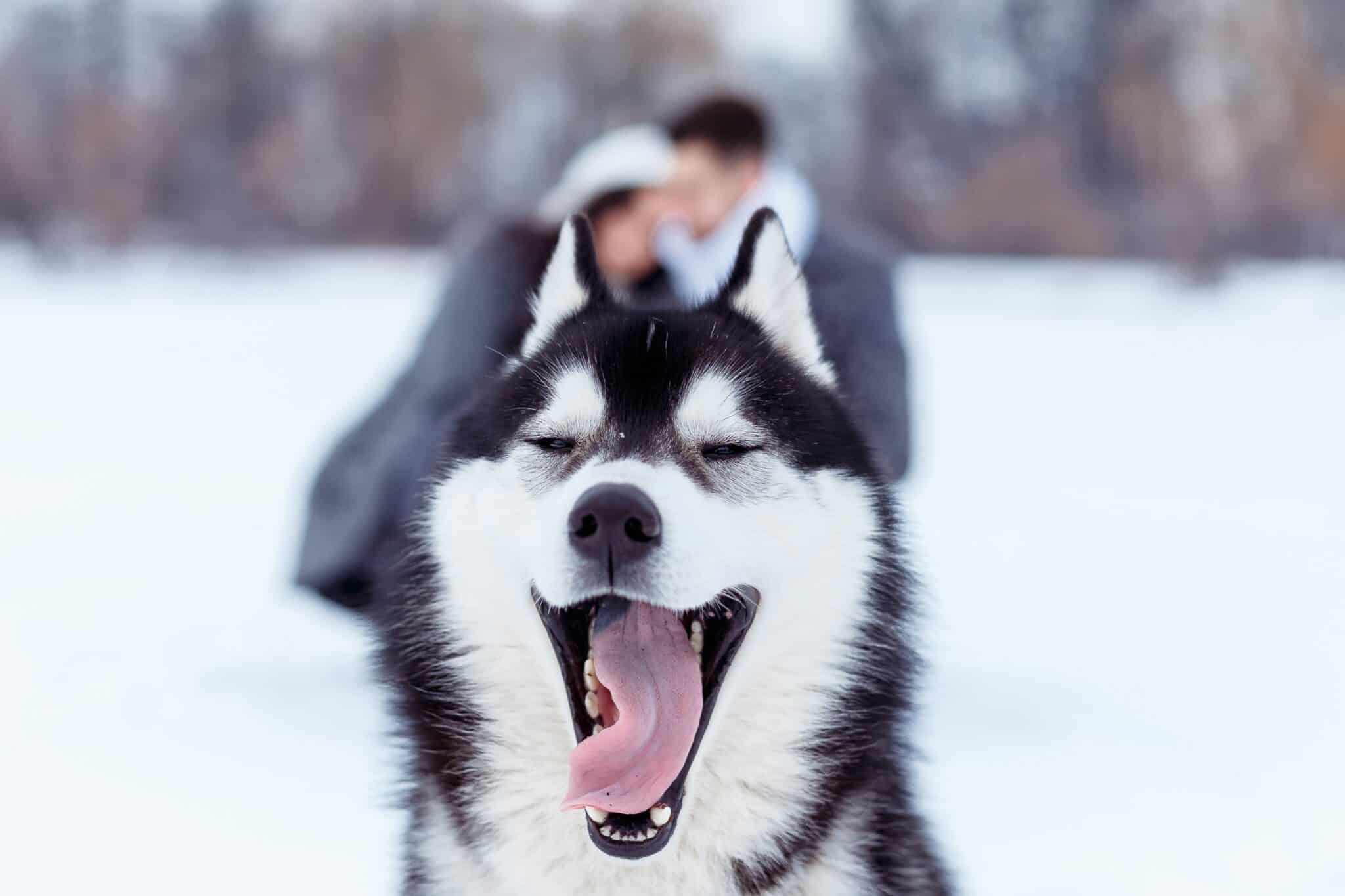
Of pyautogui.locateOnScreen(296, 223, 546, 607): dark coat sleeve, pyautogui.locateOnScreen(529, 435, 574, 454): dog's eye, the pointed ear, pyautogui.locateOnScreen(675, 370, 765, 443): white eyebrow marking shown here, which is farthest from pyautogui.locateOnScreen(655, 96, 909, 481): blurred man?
pyautogui.locateOnScreen(529, 435, 574, 454): dog's eye

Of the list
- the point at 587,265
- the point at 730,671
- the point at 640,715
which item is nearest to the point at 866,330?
the point at 587,265

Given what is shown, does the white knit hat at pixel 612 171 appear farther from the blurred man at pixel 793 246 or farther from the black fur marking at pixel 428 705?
the black fur marking at pixel 428 705

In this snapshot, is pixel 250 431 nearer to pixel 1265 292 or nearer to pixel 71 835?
pixel 71 835

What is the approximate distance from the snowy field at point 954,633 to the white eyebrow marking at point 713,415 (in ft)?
1.44

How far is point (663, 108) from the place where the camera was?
14414mm

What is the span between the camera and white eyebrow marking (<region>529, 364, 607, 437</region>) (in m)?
1.65

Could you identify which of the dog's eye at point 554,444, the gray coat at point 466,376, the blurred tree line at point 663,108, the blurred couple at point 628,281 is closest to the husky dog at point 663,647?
the dog's eye at point 554,444

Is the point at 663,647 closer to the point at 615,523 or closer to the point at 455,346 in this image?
the point at 615,523

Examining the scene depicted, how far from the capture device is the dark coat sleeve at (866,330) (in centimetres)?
262

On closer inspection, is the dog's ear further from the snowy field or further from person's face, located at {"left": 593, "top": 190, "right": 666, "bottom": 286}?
person's face, located at {"left": 593, "top": 190, "right": 666, "bottom": 286}

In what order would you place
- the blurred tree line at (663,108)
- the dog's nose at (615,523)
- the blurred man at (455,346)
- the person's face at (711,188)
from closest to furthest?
the dog's nose at (615,523) < the blurred man at (455,346) < the person's face at (711,188) < the blurred tree line at (663,108)

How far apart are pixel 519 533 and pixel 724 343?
1.38 feet

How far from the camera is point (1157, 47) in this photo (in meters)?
17.2

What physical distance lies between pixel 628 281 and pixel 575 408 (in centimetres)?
160
